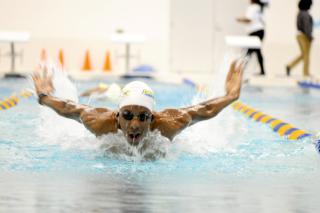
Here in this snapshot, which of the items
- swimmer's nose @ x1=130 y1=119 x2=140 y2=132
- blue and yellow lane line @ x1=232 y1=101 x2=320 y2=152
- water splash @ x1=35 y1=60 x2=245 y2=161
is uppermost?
swimmer's nose @ x1=130 y1=119 x2=140 y2=132

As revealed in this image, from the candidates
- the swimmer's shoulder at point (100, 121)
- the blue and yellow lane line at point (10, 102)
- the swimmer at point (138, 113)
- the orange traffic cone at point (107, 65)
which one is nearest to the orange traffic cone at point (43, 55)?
the orange traffic cone at point (107, 65)

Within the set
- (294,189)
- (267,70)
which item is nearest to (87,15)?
(267,70)

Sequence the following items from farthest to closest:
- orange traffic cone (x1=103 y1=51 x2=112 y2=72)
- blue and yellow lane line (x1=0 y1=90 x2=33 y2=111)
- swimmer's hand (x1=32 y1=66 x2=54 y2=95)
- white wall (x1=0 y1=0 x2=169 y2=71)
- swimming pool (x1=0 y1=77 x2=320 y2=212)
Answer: white wall (x1=0 y1=0 x2=169 y2=71) < orange traffic cone (x1=103 y1=51 x2=112 y2=72) < blue and yellow lane line (x1=0 y1=90 x2=33 y2=111) < swimmer's hand (x1=32 y1=66 x2=54 y2=95) < swimming pool (x1=0 y1=77 x2=320 y2=212)

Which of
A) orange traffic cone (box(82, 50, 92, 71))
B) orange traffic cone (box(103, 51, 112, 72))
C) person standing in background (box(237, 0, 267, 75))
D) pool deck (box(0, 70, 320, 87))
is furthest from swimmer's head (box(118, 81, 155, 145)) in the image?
orange traffic cone (box(82, 50, 92, 71))

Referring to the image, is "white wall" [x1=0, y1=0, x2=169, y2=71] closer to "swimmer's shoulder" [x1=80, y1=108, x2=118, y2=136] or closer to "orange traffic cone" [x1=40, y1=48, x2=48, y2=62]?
"orange traffic cone" [x1=40, y1=48, x2=48, y2=62]

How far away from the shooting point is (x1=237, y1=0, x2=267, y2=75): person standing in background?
1745 centimetres

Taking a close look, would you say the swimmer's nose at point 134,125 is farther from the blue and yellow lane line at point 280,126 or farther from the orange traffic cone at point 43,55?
the orange traffic cone at point 43,55

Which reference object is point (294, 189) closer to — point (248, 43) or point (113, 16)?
point (248, 43)

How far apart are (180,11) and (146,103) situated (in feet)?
49.2

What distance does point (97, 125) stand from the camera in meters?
6.05

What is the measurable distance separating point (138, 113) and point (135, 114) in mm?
25

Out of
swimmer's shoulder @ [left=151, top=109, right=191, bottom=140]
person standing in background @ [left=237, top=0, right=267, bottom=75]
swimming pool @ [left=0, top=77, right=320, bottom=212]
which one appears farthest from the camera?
person standing in background @ [left=237, top=0, right=267, bottom=75]

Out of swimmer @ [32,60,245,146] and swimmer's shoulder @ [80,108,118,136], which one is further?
swimmer's shoulder @ [80,108,118,136]

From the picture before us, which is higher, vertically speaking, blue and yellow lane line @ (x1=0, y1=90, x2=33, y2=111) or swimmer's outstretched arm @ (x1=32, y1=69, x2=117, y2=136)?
swimmer's outstretched arm @ (x1=32, y1=69, x2=117, y2=136)
